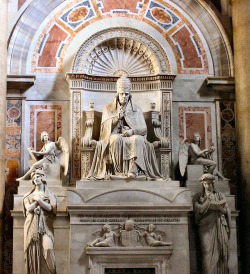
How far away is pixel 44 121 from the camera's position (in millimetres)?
17516

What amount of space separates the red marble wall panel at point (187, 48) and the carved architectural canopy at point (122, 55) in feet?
1.88

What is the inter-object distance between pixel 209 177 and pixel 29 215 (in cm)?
365

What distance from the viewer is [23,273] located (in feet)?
51.4

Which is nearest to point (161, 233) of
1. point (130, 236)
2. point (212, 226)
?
point (130, 236)

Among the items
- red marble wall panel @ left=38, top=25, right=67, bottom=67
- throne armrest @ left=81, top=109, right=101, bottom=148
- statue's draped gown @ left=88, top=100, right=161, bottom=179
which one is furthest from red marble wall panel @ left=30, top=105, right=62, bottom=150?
statue's draped gown @ left=88, top=100, right=161, bottom=179

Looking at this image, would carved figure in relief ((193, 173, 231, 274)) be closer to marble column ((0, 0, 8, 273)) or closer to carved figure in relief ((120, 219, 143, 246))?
carved figure in relief ((120, 219, 143, 246))

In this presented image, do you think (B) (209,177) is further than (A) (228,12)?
No

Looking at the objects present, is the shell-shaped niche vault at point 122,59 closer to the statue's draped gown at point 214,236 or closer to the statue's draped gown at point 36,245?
the statue's draped gown at point 214,236

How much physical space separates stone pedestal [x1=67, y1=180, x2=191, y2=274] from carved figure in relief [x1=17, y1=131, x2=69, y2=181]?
127 centimetres

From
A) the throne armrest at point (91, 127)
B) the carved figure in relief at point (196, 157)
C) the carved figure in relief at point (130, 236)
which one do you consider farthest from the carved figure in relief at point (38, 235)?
the carved figure in relief at point (196, 157)

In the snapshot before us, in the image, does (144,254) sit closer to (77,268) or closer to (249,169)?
(77,268)

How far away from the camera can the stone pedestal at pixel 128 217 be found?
14.9m

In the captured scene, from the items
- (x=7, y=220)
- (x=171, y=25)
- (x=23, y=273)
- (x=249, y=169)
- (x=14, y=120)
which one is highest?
(x=171, y=25)

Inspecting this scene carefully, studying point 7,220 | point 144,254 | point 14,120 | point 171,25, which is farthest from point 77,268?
point 171,25
